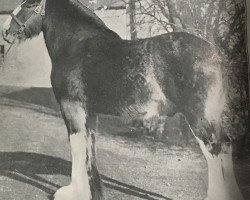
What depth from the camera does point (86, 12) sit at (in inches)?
79.6

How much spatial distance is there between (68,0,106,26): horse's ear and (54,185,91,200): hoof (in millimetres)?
715

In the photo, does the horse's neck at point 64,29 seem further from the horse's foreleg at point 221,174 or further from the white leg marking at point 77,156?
the horse's foreleg at point 221,174

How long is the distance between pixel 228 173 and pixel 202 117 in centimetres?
25

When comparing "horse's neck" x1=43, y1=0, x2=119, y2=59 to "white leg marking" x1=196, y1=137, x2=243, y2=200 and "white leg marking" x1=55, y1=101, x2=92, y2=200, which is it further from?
"white leg marking" x1=196, y1=137, x2=243, y2=200

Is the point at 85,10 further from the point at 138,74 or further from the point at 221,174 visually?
the point at 221,174

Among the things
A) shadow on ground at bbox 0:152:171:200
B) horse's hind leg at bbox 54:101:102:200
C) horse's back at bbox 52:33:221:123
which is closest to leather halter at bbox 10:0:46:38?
horse's back at bbox 52:33:221:123

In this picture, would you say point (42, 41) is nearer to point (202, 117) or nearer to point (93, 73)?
point (93, 73)

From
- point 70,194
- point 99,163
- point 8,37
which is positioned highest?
point 8,37

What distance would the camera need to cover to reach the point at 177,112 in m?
1.92

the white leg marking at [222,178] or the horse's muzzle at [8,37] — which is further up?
the horse's muzzle at [8,37]

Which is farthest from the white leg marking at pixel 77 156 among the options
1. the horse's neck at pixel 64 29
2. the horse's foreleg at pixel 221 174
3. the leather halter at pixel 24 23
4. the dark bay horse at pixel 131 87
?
the horse's foreleg at pixel 221 174

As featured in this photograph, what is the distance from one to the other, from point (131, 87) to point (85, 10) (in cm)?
40

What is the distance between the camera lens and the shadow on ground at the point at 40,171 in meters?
1.88

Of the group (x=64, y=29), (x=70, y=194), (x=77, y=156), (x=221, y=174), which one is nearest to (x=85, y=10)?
(x=64, y=29)
